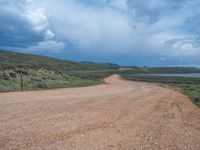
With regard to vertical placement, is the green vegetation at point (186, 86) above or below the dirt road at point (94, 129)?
below

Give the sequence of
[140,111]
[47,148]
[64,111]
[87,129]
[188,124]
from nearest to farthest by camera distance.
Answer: [47,148] < [87,129] < [188,124] < [64,111] < [140,111]

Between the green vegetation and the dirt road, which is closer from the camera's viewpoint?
the dirt road

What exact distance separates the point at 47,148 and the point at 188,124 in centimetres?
701

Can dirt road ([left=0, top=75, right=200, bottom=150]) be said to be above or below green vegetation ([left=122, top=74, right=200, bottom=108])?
above

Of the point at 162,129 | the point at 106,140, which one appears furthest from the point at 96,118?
the point at 106,140

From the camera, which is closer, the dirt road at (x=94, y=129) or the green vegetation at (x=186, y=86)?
the dirt road at (x=94, y=129)

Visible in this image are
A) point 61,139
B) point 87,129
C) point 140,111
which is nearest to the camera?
point 61,139

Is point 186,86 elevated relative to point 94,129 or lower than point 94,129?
lower

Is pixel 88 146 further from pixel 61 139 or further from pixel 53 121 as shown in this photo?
pixel 53 121

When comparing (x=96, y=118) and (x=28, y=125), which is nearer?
(x=28, y=125)

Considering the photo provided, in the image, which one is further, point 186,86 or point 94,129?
point 186,86

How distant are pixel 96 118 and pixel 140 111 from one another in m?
3.66

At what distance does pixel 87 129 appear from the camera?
11102 millimetres

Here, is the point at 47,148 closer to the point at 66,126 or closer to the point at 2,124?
the point at 66,126
